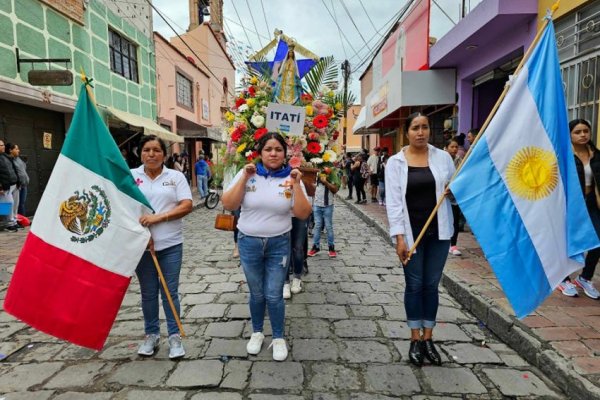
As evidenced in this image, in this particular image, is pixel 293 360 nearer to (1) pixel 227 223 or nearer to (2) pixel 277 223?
(2) pixel 277 223

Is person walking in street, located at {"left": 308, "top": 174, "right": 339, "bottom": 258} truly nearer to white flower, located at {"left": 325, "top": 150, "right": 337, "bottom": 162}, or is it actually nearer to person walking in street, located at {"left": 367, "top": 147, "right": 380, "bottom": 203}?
white flower, located at {"left": 325, "top": 150, "right": 337, "bottom": 162}

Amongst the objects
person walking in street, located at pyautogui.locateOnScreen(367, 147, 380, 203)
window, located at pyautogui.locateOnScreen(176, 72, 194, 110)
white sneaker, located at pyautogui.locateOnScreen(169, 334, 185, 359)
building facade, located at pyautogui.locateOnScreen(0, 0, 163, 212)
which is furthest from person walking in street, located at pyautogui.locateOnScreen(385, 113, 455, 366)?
window, located at pyautogui.locateOnScreen(176, 72, 194, 110)

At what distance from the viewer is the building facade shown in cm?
953

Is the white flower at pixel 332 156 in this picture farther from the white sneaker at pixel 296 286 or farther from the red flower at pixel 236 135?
the white sneaker at pixel 296 286

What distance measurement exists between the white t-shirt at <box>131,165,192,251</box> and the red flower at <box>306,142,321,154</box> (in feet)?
5.25

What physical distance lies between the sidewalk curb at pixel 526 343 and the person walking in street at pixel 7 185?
8.53 metres

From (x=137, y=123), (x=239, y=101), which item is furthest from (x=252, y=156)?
(x=137, y=123)

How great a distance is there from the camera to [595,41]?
612 centimetres

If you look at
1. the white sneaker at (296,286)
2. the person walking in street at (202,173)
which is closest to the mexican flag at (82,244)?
the white sneaker at (296,286)

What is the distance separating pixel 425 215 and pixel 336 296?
2.06 metres

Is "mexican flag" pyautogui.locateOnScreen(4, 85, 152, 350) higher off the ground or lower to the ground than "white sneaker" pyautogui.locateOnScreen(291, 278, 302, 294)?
higher

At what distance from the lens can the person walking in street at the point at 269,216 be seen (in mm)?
3281

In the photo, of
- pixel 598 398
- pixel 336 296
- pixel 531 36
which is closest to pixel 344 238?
pixel 336 296

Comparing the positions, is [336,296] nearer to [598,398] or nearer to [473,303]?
[473,303]
